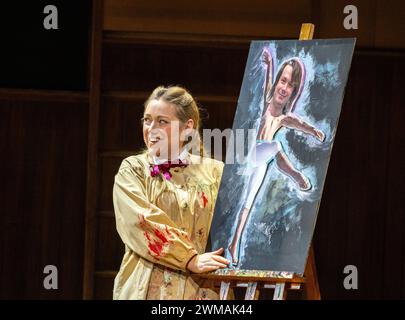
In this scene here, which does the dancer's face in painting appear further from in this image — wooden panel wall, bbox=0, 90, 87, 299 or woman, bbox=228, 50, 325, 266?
wooden panel wall, bbox=0, 90, 87, 299

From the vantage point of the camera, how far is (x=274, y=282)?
3.61m

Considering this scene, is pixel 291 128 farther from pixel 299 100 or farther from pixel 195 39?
pixel 195 39

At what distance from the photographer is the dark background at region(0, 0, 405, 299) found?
5.62 m

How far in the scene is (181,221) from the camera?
12.4 feet

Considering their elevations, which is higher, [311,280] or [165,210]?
[165,210]

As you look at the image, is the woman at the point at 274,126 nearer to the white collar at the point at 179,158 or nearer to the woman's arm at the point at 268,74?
the woman's arm at the point at 268,74

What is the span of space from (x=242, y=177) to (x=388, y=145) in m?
2.08

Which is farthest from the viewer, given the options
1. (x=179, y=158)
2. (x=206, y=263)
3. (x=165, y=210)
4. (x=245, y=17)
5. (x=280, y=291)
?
(x=245, y=17)

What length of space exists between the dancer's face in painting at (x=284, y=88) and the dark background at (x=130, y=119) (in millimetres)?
1802

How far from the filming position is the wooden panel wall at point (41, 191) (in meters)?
5.66

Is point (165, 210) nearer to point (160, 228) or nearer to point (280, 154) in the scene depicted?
point (160, 228)

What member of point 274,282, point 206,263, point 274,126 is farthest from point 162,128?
point 274,282

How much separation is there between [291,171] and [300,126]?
0.51 ft

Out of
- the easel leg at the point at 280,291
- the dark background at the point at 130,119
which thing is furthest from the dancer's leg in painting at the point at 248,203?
the dark background at the point at 130,119
